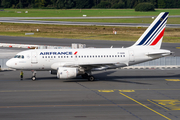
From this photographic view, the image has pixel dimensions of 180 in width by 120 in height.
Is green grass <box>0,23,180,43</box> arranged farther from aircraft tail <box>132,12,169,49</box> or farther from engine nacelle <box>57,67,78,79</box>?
engine nacelle <box>57,67,78,79</box>

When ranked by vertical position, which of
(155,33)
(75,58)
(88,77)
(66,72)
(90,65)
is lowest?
(88,77)

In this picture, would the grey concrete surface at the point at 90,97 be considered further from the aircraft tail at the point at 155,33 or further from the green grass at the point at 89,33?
the green grass at the point at 89,33

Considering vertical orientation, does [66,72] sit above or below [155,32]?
below

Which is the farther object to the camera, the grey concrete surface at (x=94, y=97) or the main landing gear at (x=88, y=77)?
the main landing gear at (x=88, y=77)

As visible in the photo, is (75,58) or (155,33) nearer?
(75,58)

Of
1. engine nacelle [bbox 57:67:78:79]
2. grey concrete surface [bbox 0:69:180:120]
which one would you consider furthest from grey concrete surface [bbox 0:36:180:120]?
engine nacelle [bbox 57:67:78:79]

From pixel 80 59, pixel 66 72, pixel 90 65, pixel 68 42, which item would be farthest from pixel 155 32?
pixel 68 42

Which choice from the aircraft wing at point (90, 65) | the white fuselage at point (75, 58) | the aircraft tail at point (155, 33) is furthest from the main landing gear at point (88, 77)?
the aircraft tail at point (155, 33)

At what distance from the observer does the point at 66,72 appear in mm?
34812

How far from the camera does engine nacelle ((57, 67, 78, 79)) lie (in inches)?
1368

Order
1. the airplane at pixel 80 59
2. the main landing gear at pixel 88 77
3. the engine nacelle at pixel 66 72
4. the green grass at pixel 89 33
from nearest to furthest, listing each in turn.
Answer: the engine nacelle at pixel 66 72
the airplane at pixel 80 59
the main landing gear at pixel 88 77
the green grass at pixel 89 33

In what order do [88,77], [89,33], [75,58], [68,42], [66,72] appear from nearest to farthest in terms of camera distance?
[66,72], [88,77], [75,58], [68,42], [89,33]

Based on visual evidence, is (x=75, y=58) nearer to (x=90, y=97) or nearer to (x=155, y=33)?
(x=90, y=97)

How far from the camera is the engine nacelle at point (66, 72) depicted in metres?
34.8
